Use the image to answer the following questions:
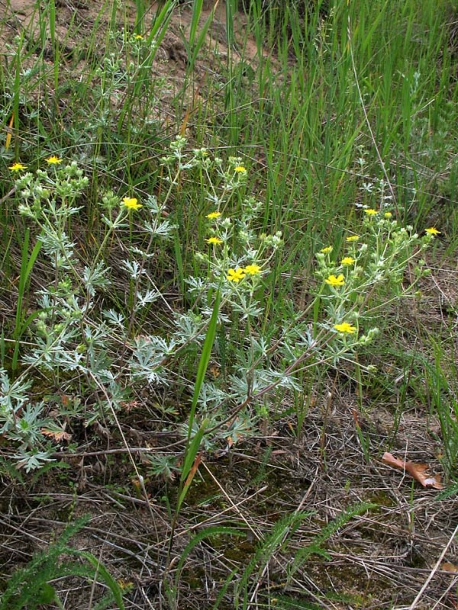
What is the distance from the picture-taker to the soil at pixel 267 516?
66.9 inches

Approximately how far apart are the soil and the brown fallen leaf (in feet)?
0.08

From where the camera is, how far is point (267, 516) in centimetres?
194

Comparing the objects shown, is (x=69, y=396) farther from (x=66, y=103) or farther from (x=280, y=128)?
(x=280, y=128)

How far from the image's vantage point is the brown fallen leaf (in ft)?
7.07

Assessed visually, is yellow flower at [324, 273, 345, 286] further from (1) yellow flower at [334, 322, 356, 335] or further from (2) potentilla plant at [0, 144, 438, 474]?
(1) yellow flower at [334, 322, 356, 335]

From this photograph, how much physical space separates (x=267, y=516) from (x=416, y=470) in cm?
57

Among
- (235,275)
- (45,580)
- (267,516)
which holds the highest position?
(235,275)

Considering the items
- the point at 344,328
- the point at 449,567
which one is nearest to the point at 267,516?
the point at 449,567

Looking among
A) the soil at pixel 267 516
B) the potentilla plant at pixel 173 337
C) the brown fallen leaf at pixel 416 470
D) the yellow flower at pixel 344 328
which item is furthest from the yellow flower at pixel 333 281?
the brown fallen leaf at pixel 416 470

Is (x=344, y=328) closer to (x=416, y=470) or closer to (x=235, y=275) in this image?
(x=235, y=275)

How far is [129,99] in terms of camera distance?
2822mm

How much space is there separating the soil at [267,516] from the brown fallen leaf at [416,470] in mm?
25

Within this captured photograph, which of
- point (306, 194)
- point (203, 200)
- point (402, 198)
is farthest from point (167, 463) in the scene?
point (402, 198)

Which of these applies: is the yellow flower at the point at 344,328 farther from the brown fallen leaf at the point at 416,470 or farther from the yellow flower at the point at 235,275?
the brown fallen leaf at the point at 416,470
